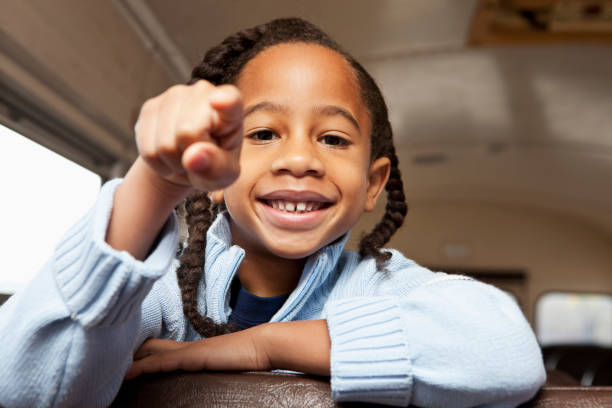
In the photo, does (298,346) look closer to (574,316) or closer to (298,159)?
(298,159)

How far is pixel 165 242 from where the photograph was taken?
1.64 feet

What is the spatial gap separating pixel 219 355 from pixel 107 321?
0.48 feet

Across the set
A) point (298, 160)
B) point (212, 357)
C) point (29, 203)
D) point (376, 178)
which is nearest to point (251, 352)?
point (212, 357)

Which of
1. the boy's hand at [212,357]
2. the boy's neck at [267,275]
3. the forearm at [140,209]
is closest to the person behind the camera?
the forearm at [140,209]

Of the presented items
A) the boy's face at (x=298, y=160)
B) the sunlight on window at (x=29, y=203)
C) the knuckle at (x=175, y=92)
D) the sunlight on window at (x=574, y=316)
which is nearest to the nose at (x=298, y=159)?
the boy's face at (x=298, y=160)

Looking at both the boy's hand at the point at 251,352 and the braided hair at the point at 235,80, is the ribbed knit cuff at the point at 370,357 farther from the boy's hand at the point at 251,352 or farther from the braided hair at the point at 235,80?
the braided hair at the point at 235,80

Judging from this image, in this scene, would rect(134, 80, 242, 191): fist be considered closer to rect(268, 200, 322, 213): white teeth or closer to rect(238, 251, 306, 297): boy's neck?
rect(268, 200, 322, 213): white teeth

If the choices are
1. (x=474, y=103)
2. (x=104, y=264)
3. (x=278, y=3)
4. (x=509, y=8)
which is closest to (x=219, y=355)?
(x=104, y=264)

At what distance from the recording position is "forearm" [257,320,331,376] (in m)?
0.57

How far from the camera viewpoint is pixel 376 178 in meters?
1.01

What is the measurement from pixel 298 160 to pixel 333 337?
0.94ft

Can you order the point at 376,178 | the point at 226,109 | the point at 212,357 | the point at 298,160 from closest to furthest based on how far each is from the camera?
1. the point at 226,109
2. the point at 212,357
3. the point at 298,160
4. the point at 376,178

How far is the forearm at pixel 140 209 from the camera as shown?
49 centimetres

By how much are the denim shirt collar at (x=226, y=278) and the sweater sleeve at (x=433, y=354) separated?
8.6 inches
